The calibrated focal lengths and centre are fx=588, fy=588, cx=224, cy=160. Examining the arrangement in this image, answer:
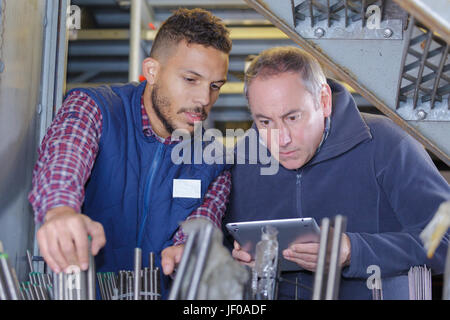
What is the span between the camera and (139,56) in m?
4.04

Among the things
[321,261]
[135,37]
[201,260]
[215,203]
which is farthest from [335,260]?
[135,37]

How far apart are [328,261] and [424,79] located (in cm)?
94

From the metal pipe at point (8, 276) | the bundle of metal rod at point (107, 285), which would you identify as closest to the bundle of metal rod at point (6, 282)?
the metal pipe at point (8, 276)

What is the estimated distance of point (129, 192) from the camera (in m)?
1.83

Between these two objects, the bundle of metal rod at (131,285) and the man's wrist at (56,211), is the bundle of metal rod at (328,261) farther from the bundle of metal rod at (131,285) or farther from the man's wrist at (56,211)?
the man's wrist at (56,211)

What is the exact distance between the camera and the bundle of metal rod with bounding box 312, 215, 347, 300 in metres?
0.96

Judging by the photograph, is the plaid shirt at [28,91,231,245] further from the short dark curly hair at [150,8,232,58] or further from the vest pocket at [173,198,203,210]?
the short dark curly hair at [150,8,232,58]

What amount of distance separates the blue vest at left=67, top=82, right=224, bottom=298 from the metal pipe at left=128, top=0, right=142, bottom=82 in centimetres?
201

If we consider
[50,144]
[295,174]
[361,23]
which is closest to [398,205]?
[295,174]

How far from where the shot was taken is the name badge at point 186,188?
1.89 m

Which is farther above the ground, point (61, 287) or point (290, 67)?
point (290, 67)

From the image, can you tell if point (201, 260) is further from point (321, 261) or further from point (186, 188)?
point (186, 188)

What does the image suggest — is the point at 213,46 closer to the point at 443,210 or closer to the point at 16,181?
the point at 16,181

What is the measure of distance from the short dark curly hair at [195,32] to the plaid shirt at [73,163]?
0.88ft
